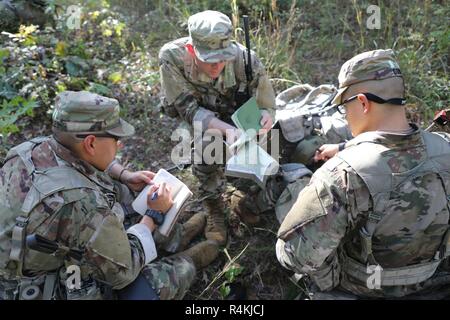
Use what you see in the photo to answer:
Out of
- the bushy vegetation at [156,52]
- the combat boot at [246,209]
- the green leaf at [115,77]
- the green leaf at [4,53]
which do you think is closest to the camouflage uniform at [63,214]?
the combat boot at [246,209]

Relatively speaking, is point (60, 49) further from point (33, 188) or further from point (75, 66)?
point (33, 188)

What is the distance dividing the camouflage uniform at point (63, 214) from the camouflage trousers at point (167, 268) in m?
0.30

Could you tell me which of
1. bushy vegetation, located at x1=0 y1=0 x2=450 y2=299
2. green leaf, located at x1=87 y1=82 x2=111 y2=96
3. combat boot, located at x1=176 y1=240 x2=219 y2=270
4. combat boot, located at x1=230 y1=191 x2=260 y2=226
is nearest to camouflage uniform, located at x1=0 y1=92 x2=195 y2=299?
combat boot, located at x1=176 y1=240 x2=219 y2=270

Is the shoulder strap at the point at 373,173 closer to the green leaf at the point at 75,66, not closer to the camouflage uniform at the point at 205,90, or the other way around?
the camouflage uniform at the point at 205,90

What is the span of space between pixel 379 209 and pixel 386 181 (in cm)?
14

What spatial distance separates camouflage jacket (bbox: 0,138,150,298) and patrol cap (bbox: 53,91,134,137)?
14cm

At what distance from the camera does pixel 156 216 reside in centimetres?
294

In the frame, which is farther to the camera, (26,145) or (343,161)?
(26,145)

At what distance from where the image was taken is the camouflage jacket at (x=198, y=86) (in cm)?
367

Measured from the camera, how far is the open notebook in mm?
2961

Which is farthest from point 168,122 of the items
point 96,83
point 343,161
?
point 343,161
